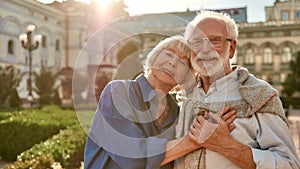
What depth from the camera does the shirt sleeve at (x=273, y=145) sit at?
5.59ft

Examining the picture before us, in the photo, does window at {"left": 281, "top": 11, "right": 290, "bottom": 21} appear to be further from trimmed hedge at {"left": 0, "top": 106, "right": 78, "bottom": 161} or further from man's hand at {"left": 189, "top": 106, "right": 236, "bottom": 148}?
man's hand at {"left": 189, "top": 106, "right": 236, "bottom": 148}

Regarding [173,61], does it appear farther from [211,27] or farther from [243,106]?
[243,106]

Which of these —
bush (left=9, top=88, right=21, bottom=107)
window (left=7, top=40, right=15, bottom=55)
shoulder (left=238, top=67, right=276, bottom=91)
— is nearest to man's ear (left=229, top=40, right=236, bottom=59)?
shoulder (left=238, top=67, right=276, bottom=91)

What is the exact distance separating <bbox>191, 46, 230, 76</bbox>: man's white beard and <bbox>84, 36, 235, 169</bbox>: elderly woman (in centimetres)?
5

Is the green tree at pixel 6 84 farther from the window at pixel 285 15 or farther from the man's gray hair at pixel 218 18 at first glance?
the window at pixel 285 15

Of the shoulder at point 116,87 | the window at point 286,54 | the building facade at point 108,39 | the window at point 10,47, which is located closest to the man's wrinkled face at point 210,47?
the shoulder at point 116,87

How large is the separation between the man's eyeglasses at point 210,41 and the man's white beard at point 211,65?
39 millimetres

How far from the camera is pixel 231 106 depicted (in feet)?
5.87

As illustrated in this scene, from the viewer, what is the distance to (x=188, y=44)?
191cm

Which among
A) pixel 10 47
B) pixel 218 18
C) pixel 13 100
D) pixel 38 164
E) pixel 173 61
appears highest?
pixel 10 47

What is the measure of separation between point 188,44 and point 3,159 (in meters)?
6.27

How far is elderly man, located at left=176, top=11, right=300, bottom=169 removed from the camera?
1732mm

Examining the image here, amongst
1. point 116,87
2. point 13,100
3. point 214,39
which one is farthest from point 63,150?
point 13,100

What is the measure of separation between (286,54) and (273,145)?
3417 centimetres
